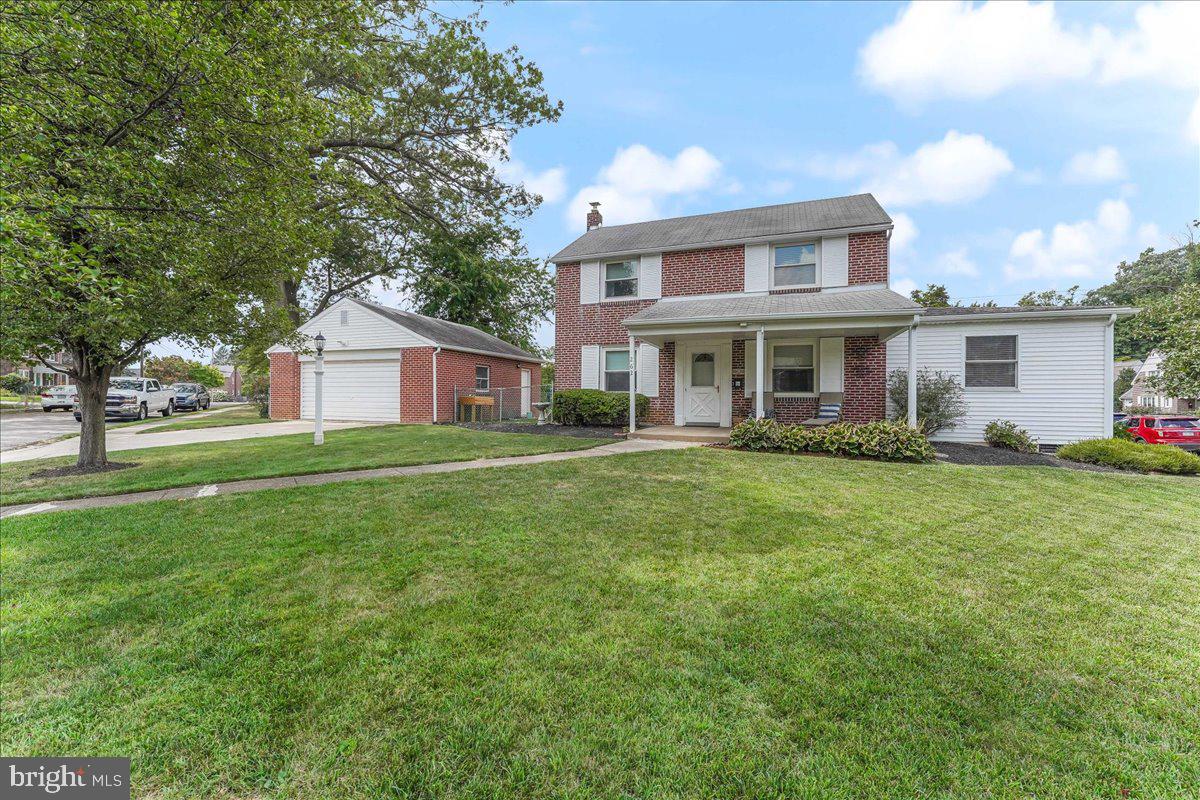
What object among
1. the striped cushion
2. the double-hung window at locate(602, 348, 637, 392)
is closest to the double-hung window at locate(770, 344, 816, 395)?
the striped cushion

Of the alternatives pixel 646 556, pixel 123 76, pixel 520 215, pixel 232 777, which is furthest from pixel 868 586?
pixel 520 215

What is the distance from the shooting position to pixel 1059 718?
6.79 feet

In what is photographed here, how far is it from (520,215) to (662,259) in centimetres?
679

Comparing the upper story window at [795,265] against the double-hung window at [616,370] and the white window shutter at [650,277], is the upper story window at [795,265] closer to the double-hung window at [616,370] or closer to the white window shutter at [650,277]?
the white window shutter at [650,277]

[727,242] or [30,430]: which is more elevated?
[727,242]

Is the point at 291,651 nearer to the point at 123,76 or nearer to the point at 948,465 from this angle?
the point at 123,76

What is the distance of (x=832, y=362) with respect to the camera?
1194cm

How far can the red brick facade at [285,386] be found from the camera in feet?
61.6

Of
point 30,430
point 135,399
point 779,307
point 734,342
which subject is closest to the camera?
point 779,307

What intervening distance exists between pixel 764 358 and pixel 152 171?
11.7 meters

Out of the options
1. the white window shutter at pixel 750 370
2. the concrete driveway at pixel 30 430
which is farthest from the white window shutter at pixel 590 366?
the concrete driveway at pixel 30 430

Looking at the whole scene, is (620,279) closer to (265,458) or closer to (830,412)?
(830,412)

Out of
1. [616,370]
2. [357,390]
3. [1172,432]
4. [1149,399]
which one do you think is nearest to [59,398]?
[357,390]

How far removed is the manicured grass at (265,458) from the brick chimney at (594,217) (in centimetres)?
911
